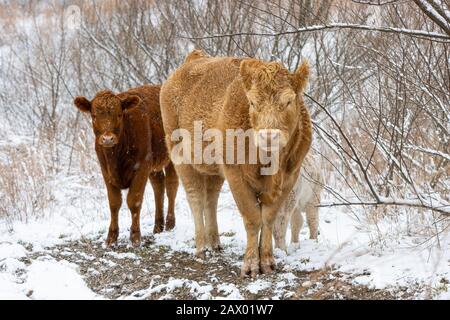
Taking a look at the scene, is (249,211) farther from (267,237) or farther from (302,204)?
(302,204)

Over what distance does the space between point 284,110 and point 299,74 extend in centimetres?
39

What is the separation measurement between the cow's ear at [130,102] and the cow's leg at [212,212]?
117 centimetres

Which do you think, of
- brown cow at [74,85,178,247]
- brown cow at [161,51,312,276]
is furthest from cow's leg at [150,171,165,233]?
brown cow at [161,51,312,276]

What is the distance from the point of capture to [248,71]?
17.5 feet

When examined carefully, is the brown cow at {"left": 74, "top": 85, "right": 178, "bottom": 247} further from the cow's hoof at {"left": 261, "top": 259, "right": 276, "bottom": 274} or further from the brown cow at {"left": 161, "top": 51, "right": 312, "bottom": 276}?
the cow's hoof at {"left": 261, "top": 259, "right": 276, "bottom": 274}

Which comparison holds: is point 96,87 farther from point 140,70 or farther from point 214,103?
point 214,103

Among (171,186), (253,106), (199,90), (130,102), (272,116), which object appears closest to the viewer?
(272,116)

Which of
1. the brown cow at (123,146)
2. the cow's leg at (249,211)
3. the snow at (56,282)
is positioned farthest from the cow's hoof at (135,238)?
the cow's leg at (249,211)

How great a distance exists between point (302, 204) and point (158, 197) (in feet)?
6.10

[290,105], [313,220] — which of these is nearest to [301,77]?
[290,105]

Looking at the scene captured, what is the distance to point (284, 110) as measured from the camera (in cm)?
520

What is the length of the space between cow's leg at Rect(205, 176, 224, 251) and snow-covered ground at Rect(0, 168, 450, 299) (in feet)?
0.66

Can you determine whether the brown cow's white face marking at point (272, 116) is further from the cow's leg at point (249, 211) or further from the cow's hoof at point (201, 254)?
the cow's hoof at point (201, 254)

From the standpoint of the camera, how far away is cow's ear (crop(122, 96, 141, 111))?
23.4 ft
